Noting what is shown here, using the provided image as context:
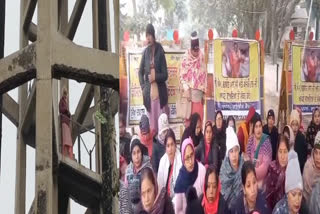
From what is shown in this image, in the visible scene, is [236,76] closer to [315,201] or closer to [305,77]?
[305,77]

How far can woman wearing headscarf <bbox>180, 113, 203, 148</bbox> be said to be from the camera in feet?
7.52

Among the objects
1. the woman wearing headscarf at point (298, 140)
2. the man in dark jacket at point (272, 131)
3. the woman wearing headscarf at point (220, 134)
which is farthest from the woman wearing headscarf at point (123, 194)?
the woman wearing headscarf at point (298, 140)

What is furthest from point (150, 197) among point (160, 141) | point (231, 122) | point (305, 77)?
point (305, 77)

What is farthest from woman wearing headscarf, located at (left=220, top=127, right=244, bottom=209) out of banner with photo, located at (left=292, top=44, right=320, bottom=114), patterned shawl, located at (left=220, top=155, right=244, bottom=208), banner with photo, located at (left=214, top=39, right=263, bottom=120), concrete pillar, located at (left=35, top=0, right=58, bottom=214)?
concrete pillar, located at (left=35, top=0, right=58, bottom=214)

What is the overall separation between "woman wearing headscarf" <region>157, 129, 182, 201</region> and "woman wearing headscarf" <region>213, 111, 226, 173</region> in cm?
17

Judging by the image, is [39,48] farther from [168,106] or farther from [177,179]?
[177,179]

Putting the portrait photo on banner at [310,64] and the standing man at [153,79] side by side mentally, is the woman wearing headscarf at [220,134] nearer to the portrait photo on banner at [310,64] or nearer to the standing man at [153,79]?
the standing man at [153,79]

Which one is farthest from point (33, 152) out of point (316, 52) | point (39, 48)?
point (316, 52)

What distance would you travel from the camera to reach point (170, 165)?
2.27m

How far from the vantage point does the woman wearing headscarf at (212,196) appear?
2.31 metres

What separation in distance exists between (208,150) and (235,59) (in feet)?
1.29

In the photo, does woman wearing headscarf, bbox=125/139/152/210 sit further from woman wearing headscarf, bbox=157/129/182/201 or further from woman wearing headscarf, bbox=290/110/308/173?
woman wearing headscarf, bbox=290/110/308/173

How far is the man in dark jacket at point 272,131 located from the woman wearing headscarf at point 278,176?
0.7 inches

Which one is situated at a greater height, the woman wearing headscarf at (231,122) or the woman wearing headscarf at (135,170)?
the woman wearing headscarf at (231,122)
